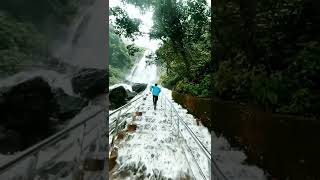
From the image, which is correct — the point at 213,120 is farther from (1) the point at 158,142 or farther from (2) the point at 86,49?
(2) the point at 86,49

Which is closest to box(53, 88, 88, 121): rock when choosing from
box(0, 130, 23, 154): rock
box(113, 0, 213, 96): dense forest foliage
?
box(0, 130, 23, 154): rock

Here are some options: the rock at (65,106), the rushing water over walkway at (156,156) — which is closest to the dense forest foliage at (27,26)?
the rock at (65,106)

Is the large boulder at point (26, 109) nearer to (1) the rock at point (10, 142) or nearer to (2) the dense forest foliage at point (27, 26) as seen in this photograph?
(1) the rock at point (10, 142)

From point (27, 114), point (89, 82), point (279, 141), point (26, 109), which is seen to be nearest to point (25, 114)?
point (27, 114)

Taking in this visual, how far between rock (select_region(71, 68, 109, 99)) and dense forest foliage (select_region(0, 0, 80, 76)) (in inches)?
135

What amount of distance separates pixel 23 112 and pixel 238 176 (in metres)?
9.74

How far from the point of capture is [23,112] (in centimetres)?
1227

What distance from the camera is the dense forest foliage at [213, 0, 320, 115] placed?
545 cm

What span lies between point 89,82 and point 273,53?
18433 millimetres

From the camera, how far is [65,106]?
15.5m

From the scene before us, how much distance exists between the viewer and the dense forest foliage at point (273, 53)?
5.45 m

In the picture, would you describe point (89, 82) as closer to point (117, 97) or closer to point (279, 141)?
point (117, 97)

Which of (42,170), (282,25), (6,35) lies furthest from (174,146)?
(6,35)

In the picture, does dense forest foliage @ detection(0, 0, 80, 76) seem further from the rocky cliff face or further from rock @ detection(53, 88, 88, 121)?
the rocky cliff face
